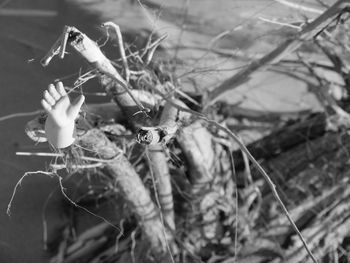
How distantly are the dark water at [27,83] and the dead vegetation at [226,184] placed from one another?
4.2 inches

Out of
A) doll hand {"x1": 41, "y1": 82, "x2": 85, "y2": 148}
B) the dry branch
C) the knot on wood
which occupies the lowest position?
the knot on wood

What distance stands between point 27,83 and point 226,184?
65 centimetres

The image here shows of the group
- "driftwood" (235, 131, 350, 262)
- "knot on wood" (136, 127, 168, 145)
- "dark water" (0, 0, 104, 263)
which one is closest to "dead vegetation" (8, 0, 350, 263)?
"driftwood" (235, 131, 350, 262)

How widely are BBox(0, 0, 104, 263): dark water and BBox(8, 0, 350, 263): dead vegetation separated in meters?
0.11

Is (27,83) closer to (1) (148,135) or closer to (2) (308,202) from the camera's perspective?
(1) (148,135)

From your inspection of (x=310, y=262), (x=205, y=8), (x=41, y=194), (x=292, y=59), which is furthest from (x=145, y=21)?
(x=310, y=262)

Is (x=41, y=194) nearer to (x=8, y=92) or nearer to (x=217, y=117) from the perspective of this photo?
(x=8, y=92)

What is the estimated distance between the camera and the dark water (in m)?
1.25

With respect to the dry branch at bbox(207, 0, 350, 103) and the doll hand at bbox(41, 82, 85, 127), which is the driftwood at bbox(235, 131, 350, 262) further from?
the doll hand at bbox(41, 82, 85, 127)

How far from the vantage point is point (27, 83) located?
127cm

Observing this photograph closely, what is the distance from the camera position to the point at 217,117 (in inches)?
54.1

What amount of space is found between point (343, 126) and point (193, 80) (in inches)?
19.5

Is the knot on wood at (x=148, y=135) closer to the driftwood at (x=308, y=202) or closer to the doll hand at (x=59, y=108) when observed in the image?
the doll hand at (x=59, y=108)

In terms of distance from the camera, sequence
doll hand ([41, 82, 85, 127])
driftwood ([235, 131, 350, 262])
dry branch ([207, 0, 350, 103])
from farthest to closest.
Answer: driftwood ([235, 131, 350, 262]) → dry branch ([207, 0, 350, 103]) → doll hand ([41, 82, 85, 127])
